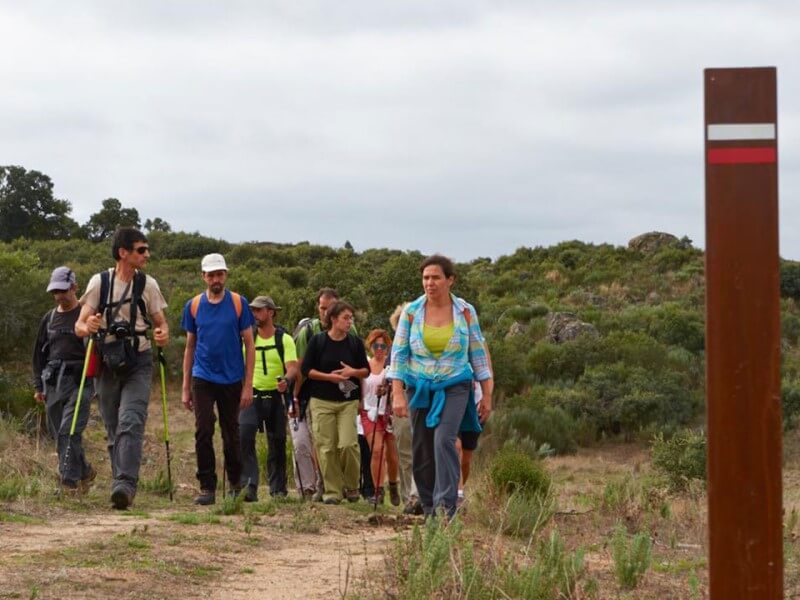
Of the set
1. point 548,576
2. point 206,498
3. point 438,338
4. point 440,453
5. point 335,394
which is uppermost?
point 438,338

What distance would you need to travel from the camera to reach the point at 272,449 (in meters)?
12.5

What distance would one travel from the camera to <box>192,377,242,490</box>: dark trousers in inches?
411

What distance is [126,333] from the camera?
32.2 ft

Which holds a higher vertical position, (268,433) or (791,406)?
(268,433)

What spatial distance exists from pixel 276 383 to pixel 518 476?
8.80 feet

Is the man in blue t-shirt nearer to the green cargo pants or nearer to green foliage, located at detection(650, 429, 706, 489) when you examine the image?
the green cargo pants

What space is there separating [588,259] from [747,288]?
159 ft

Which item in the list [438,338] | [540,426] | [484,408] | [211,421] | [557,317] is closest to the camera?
[438,338]

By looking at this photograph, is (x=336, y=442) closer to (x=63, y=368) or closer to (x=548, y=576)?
(x=63, y=368)

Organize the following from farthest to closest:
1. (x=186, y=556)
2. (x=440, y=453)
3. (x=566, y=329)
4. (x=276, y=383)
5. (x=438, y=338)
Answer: (x=566, y=329) → (x=276, y=383) → (x=438, y=338) → (x=440, y=453) → (x=186, y=556)

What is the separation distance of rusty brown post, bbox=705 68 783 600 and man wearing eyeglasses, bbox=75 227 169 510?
640 centimetres

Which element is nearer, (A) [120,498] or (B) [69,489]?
(A) [120,498]

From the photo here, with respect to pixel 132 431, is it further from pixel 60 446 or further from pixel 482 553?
pixel 482 553

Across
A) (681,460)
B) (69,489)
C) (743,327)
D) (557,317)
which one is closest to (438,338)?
(69,489)
